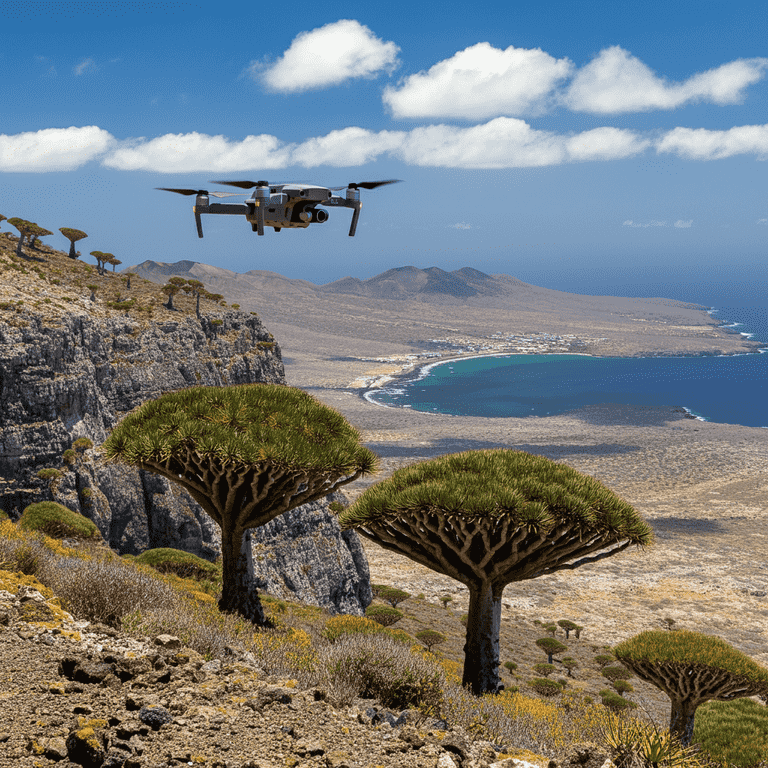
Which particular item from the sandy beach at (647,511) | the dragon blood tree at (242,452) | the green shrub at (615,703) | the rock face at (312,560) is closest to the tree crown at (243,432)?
the dragon blood tree at (242,452)

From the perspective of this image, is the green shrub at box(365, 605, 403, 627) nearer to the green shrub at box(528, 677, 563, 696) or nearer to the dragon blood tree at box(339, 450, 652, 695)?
the green shrub at box(528, 677, 563, 696)

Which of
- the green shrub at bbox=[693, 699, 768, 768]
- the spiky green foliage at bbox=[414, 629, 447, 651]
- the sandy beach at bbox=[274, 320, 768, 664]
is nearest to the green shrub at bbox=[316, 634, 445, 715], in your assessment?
the green shrub at bbox=[693, 699, 768, 768]

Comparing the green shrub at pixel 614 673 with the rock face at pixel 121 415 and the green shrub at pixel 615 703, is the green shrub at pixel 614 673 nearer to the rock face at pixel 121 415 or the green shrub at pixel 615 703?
the green shrub at pixel 615 703

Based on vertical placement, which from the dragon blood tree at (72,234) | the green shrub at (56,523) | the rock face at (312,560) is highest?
the dragon blood tree at (72,234)

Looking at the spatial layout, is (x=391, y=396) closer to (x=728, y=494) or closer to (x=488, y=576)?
(x=728, y=494)

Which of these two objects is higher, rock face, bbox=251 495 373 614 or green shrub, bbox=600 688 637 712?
rock face, bbox=251 495 373 614

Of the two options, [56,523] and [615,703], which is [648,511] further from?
[56,523]
